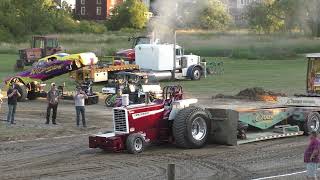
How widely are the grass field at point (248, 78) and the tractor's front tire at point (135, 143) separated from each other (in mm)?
15142

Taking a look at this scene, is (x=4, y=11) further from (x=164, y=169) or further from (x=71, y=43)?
(x=164, y=169)

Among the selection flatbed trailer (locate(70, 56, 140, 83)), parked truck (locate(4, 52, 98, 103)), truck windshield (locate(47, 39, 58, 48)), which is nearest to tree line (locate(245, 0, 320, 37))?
truck windshield (locate(47, 39, 58, 48))

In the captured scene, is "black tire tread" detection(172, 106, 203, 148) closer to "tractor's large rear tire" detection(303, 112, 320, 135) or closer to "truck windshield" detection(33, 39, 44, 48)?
"tractor's large rear tire" detection(303, 112, 320, 135)

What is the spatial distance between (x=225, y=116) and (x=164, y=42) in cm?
2659

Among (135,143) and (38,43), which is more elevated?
(38,43)

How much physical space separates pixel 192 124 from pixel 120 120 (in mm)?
1871

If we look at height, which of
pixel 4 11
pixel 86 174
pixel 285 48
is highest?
pixel 4 11

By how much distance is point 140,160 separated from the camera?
48.9ft

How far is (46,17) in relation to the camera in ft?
287

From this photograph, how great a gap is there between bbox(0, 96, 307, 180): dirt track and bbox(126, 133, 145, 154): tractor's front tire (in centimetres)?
18

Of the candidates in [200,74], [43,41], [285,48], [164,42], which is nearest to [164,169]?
[200,74]

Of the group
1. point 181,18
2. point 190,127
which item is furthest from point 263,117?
point 181,18

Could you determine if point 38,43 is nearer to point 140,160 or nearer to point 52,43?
point 52,43

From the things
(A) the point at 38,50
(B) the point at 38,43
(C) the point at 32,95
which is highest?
(B) the point at 38,43
